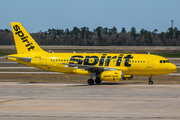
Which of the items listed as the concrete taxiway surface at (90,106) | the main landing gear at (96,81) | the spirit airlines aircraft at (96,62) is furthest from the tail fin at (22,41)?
the concrete taxiway surface at (90,106)

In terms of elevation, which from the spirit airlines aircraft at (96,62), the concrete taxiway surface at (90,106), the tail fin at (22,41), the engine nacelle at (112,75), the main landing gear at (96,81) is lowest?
the concrete taxiway surface at (90,106)

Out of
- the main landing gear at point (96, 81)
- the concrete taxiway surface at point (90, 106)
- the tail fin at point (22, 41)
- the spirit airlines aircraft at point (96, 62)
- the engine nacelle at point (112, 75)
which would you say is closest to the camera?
the concrete taxiway surface at point (90, 106)

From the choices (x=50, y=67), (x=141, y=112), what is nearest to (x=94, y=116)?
(x=141, y=112)

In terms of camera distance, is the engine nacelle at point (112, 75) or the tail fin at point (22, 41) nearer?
the engine nacelle at point (112, 75)

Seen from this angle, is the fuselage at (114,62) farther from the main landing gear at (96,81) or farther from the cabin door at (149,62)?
the main landing gear at (96,81)

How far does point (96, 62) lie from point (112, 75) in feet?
14.3

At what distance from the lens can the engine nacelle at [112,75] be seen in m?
40.2

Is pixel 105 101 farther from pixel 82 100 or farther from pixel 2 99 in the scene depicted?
pixel 2 99

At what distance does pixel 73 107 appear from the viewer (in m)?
23.9

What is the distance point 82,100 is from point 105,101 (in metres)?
2.12

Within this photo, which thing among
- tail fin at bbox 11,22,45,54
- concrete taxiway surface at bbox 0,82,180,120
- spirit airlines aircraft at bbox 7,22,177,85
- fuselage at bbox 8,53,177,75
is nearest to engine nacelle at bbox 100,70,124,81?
spirit airlines aircraft at bbox 7,22,177,85

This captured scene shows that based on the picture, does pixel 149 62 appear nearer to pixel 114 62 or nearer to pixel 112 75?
pixel 114 62

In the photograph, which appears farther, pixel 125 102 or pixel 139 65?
pixel 139 65

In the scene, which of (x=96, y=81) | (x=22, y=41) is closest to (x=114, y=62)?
(x=96, y=81)
